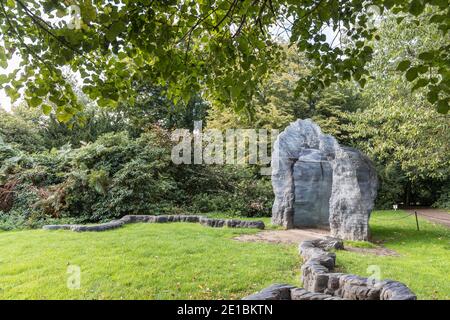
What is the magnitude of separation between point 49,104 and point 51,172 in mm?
12169

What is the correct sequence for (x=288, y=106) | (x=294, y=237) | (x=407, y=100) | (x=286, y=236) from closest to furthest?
(x=294, y=237) < (x=286, y=236) < (x=407, y=100) < (x=288, y=106)

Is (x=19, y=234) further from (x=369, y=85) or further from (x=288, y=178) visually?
(x=369, y=85)

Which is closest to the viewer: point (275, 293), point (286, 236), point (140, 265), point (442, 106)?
point (442, 106)

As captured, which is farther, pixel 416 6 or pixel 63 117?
pixel 63 117

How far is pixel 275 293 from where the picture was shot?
4148 millimetres

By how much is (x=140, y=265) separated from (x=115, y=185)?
23.6ft

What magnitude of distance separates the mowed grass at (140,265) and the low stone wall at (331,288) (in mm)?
435

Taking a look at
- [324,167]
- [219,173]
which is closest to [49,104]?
[324,167]

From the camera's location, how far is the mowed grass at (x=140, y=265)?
16.5 ft

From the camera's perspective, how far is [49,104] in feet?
10.5

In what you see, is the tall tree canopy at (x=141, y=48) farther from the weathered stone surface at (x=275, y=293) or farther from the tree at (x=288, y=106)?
the tree at (x=288, y=106)

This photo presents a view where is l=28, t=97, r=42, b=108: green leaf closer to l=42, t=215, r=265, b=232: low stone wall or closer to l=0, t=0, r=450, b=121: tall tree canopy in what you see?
l=0, t=0, r=450, b=121: tall tree canopy

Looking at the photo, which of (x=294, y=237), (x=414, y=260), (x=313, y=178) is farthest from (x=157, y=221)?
(x=414, y=260)

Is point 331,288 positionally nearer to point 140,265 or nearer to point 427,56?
point 140,265
